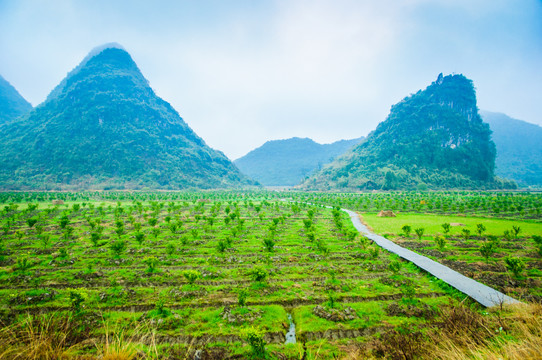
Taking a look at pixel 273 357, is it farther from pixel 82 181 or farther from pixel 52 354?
pixel 82 181

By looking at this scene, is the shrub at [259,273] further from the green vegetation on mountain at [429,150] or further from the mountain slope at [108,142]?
the mountain slope at [108,142]

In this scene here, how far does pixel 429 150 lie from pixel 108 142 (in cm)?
17014

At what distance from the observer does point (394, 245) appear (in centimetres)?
1694

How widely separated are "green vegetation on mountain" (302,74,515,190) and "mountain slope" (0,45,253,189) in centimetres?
7451

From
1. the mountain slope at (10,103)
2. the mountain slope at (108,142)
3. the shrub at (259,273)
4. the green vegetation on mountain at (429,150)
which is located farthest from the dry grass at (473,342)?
the mountain slope at (10,103)

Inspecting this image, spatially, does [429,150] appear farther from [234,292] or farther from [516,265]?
[234,292]

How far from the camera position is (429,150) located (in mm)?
125250

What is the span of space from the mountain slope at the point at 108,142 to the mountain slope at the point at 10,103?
156ft

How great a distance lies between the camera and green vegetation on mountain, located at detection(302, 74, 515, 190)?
359ft

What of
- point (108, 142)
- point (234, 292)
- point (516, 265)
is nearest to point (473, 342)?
point (234, 292)

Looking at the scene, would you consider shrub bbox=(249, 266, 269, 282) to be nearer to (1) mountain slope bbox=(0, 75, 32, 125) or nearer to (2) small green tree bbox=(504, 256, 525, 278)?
(2) small green tree bbox=(504, 256, 525, 278)

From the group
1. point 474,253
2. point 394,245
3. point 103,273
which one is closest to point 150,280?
point 103,273

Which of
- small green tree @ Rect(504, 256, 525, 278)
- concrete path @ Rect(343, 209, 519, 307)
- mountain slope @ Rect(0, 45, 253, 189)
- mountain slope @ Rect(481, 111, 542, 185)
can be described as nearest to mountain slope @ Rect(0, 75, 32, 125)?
mountain slope @ Rect(0, 45, 253, 189)

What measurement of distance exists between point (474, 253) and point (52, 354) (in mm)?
19493
